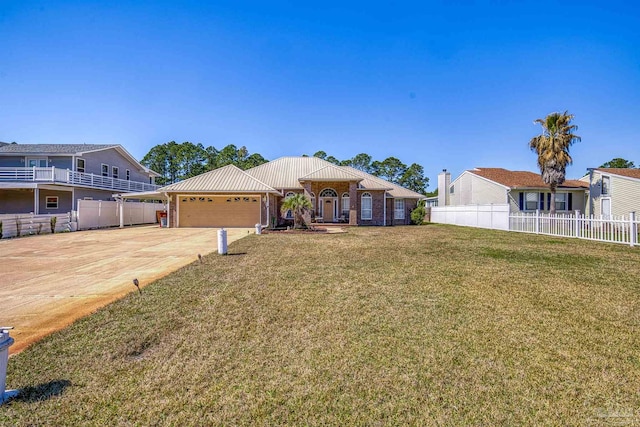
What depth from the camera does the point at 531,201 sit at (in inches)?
1045

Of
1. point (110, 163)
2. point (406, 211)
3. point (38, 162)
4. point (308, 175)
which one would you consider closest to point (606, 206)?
point (406, 211)

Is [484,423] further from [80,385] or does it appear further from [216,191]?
[216,191]

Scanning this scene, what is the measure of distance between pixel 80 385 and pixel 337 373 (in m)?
2.44

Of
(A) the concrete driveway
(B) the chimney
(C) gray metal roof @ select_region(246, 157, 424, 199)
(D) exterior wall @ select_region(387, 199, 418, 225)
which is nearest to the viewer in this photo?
(A) the concrete driveway

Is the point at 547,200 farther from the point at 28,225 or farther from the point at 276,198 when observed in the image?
the point at 28,225

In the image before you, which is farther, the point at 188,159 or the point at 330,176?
the point at 188,159

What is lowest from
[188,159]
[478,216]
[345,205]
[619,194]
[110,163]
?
[478,216]

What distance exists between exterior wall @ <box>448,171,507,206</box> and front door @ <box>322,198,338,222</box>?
43.3ft

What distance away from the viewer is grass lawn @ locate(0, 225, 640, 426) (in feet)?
8.62

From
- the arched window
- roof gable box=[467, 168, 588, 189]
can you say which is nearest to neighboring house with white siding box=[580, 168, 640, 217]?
roof gable box=[467, 168, 588, 189]

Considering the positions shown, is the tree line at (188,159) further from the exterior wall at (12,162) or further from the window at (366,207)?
the window at (366,207)

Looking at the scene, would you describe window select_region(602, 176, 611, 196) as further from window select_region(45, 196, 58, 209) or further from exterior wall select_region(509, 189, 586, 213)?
window select_region(45, 196, 58, 209)

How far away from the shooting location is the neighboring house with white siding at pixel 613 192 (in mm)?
23188

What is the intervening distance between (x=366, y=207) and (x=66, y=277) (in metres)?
21.5
